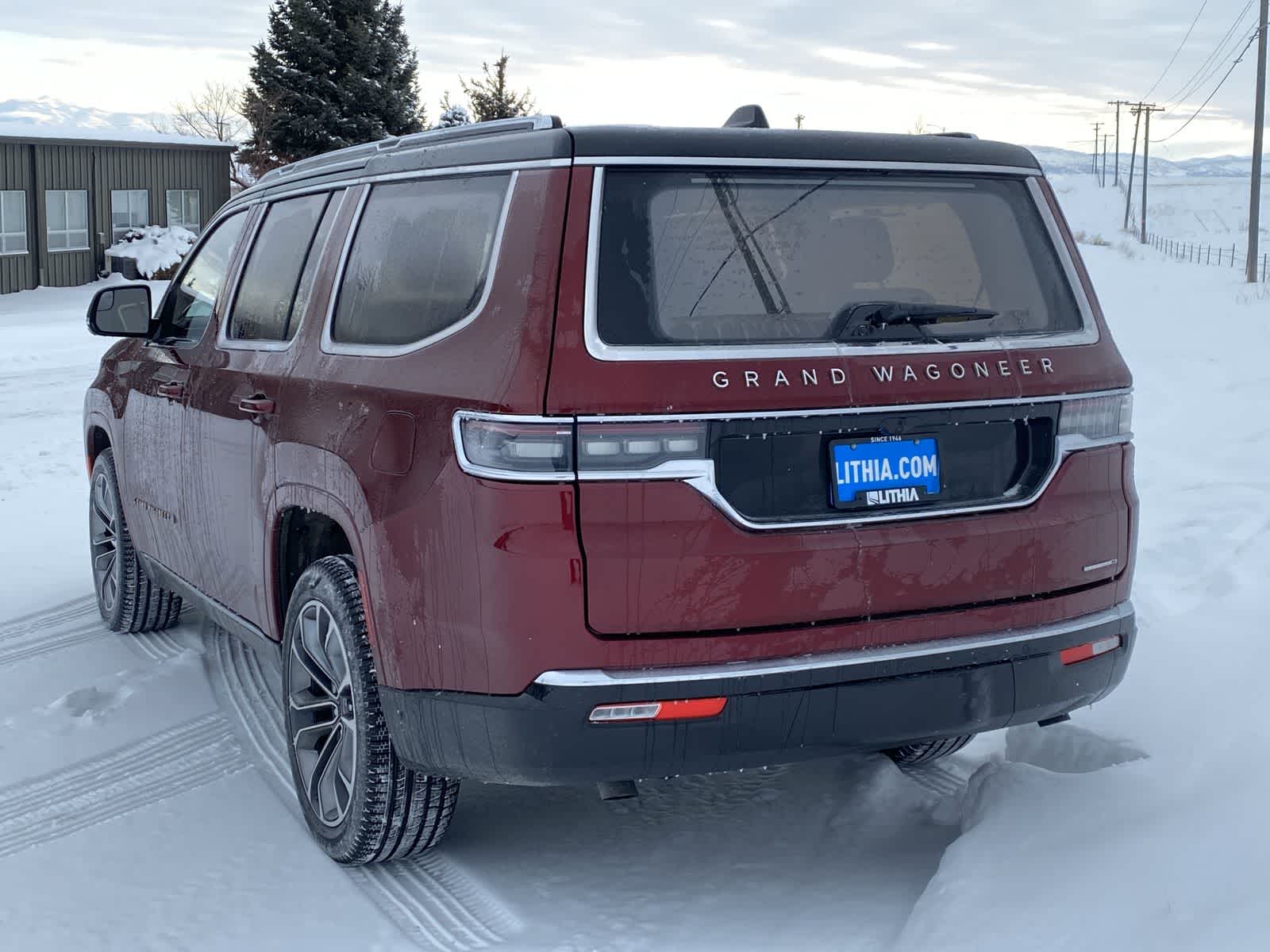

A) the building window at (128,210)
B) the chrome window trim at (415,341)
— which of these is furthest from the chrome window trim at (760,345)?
the building window at (128,210)

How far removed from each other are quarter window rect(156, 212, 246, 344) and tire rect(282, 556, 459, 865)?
161 centimetres

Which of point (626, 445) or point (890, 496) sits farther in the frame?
point (890, 496)

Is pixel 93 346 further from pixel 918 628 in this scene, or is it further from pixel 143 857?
pixel 918 628

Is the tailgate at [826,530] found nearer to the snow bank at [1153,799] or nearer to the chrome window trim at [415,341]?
the chrome window trim at [415,341]

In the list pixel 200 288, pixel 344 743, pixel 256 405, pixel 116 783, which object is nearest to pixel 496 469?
pixel 344 743

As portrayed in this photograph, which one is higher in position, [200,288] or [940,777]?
[200,288]

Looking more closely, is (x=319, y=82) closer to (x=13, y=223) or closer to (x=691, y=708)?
(x=13, y=223)

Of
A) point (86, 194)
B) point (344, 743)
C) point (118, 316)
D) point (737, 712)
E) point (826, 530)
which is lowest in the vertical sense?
point (344, 743)

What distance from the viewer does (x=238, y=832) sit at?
393cm

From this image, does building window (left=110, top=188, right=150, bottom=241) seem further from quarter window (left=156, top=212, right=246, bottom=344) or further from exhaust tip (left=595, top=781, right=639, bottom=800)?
exhaust tip (left=595, top=781, right=639, bottom=800)

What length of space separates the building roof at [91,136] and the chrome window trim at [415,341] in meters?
29.5

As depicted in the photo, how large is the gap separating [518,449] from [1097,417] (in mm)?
1523

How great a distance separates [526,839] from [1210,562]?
371cm

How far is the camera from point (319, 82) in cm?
3900
